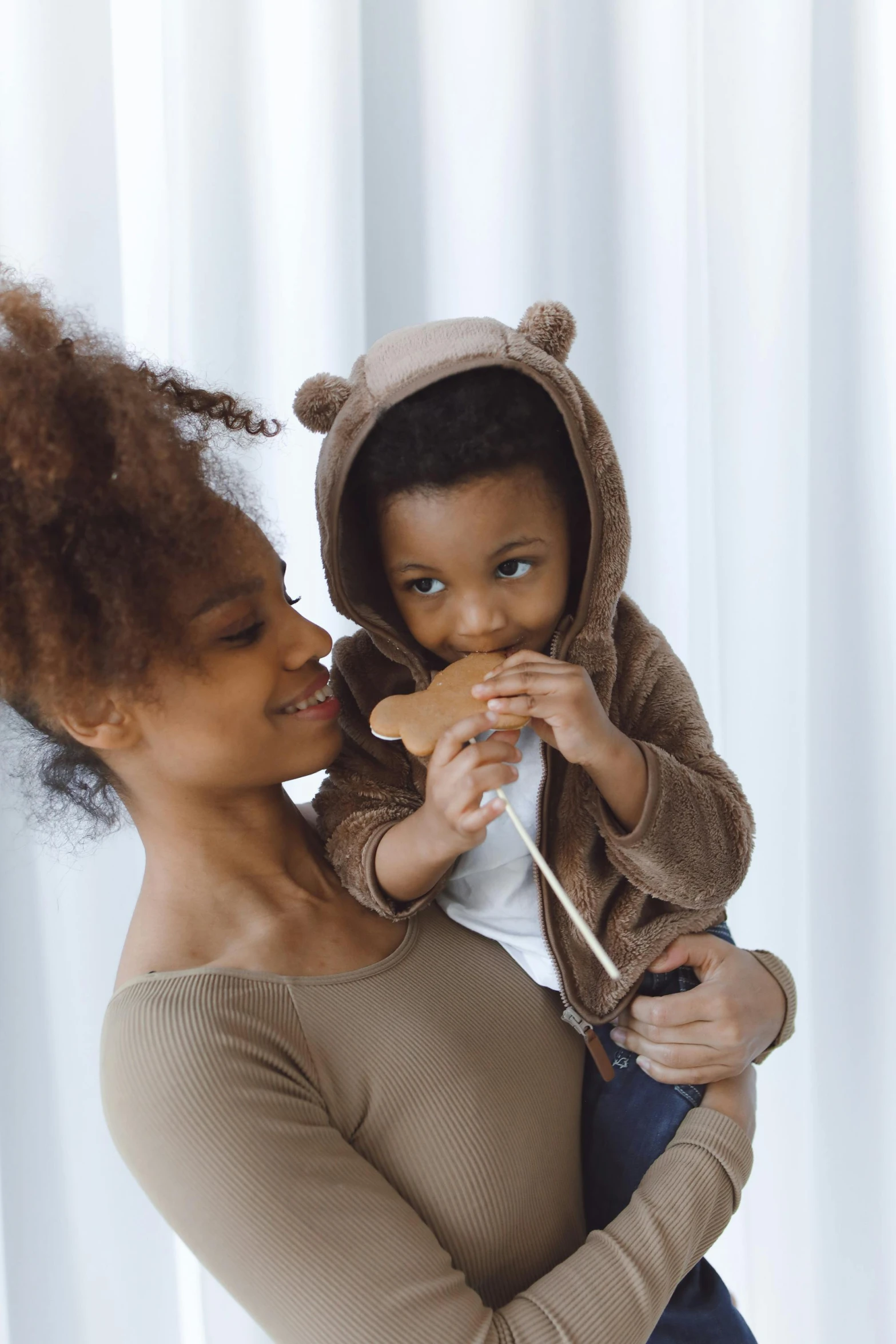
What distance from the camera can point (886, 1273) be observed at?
1.85 meters

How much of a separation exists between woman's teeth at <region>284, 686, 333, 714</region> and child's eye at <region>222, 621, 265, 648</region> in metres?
0.07

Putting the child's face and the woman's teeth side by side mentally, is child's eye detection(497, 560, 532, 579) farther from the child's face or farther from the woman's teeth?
the woman's teeth

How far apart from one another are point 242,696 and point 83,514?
0.20 m

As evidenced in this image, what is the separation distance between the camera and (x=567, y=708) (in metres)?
0.92

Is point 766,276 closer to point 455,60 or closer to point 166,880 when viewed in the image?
point 455,60

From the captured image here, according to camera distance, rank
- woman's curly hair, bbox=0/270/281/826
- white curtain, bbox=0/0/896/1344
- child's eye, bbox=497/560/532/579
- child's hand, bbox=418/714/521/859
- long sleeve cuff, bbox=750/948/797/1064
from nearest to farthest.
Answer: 1. woman's curly hair, bbox=0/270/281/826
2. child's hand, bbox=418/714/521/859
3. child's eye, bbox=497/560/532/579
4. long sleeve cuff, bbox=750/948/797/1064
5. white curtain, bbox=0/0/896/1344

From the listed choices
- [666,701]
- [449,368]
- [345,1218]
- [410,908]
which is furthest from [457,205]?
[345,1218]

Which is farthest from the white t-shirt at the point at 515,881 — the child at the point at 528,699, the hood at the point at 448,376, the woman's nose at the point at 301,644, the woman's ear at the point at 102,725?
the woman's ear at the point at 102,725

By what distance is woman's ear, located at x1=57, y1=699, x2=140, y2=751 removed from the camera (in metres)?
0.88

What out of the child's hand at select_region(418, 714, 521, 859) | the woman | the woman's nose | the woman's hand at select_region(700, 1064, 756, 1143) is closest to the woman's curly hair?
the woman

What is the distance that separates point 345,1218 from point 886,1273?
145 centimetres

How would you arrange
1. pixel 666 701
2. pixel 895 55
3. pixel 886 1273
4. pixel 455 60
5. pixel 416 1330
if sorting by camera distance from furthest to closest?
1. pixel 886 1273
2. pixel 895 55
3. pixel 455 60
4. pixel 666 701
5. pixel 416 1330

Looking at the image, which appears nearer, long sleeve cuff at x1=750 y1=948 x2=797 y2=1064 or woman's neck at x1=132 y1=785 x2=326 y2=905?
woman's neck at x1=132 y1=785 x2=326 y2=905

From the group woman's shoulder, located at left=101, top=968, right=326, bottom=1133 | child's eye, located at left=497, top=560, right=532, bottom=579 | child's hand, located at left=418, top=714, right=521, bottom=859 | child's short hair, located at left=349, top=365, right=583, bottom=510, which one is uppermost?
child's short hair, located at left=349, top=365, right=583, bottom=510
